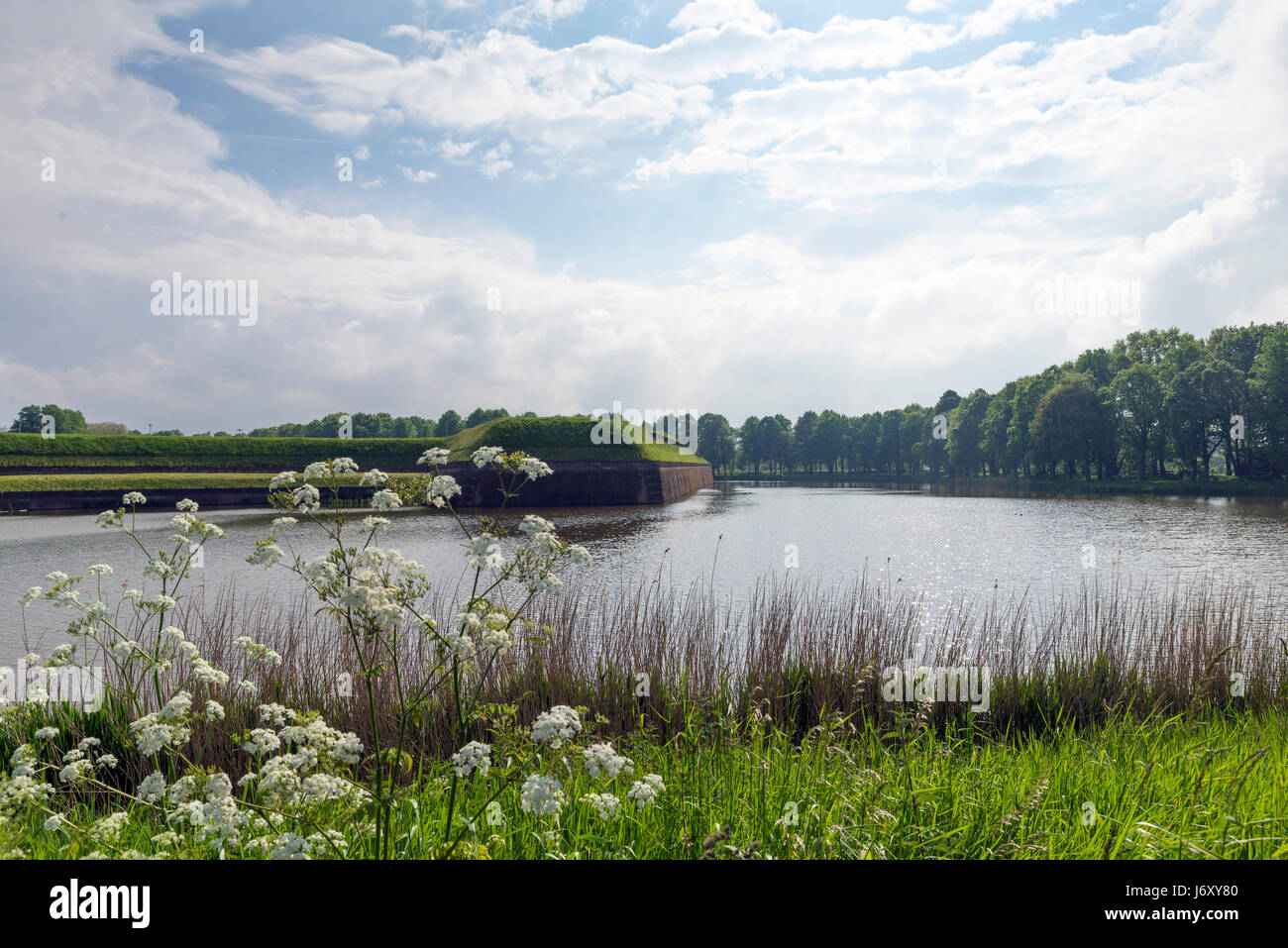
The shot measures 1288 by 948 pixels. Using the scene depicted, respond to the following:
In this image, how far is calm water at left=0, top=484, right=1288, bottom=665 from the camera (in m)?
14.0

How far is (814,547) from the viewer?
2031 cm

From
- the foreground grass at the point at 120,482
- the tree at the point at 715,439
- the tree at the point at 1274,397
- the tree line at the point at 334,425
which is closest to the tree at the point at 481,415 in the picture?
the tree line at the point at 334,425

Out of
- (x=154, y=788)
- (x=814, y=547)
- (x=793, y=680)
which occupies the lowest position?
(x=814, y=547)

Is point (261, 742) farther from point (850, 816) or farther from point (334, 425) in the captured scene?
point (334, 425)

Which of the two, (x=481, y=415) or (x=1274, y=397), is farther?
(x=481, y=415)

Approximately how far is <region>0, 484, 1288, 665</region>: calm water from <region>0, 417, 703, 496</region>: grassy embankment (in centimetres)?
792

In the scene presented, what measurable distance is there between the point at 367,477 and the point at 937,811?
9.64 feet

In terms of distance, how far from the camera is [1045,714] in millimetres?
6059

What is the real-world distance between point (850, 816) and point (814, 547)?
57.9 feet

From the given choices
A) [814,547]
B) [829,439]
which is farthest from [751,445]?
[814,547]

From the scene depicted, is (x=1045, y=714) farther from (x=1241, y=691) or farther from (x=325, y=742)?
(x=325, y=742)

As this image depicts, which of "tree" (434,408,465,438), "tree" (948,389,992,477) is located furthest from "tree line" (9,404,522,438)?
"tree" (948,389,992,477)

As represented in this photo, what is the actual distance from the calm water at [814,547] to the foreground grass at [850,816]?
437cm
